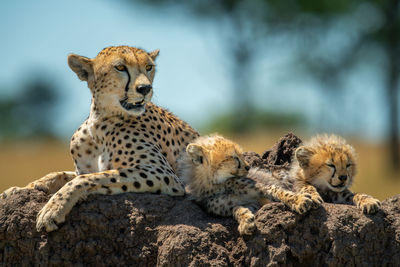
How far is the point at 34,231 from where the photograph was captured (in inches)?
151

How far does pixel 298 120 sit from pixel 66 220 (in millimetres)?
32638

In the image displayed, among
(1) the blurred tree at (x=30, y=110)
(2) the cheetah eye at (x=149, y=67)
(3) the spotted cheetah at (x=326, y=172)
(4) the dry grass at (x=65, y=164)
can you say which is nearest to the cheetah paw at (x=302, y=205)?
(3) the spotted cheetah at (x=326, y=172)

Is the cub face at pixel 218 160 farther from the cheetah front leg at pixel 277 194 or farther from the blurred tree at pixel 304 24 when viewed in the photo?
the blurred tree at pixel 304 24

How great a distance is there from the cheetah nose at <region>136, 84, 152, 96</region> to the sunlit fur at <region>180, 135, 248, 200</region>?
1.76 ft

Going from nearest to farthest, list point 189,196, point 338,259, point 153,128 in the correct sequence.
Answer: point 338,259
point 189,196
point 153,128

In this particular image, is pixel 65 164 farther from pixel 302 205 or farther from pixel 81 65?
pixel 302 205

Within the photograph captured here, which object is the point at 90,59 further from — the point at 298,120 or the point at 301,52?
the point at 298,120

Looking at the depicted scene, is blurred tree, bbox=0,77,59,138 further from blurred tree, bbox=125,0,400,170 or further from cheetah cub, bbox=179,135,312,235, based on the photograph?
cheetah cub, bbox=179,135,312,235

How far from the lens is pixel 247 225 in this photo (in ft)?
11.7

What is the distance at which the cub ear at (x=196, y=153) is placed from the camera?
413cm

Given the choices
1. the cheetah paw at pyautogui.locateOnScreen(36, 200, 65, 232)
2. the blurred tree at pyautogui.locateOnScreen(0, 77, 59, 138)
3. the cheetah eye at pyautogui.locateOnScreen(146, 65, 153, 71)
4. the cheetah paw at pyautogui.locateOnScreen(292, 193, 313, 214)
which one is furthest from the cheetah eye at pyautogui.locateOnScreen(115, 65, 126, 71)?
the blurred tree at pyautogui.locateOnScreen(0, 77, 59, 138)

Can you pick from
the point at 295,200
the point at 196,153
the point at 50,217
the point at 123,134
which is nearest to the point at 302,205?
the point at 295,200

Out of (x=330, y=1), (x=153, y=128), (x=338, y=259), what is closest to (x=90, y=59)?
(x=153, y=128)

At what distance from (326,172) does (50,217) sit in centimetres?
173
